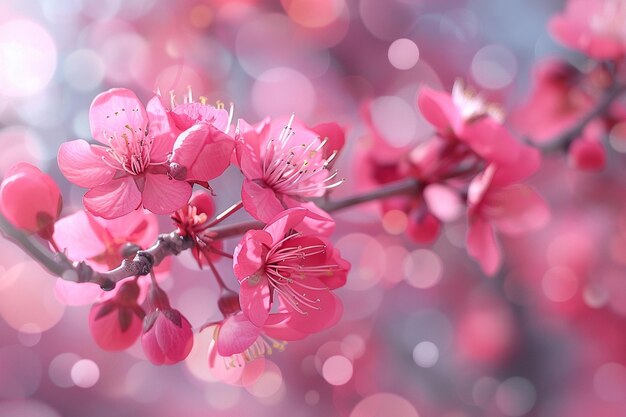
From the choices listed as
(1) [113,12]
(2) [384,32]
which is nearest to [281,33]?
(2) [384,32]

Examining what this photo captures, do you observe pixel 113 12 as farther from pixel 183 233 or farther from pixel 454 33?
pixel 183 233

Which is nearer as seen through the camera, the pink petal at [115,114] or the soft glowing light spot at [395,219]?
the pink petal at [115,114]

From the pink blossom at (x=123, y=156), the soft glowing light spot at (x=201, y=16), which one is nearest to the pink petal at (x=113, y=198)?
the pink blossom at (x=123, y=156)

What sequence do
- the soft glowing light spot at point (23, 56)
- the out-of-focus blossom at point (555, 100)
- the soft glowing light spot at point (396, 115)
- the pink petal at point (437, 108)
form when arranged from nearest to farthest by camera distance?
the pink petal at point (437, 108)
the out-of-focus blossom at point (555, 100)
the soft glowing light spot at point (23, 56)
the soft glowing light spot at point (396, 115)

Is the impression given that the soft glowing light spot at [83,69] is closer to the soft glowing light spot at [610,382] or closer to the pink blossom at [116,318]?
the pink blossom at [116,318]

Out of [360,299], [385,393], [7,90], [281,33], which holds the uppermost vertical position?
[7,90]

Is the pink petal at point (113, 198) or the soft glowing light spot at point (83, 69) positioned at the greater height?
the pink petal at point (113, 198)

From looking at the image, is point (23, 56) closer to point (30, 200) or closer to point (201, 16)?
point (201, 16)
